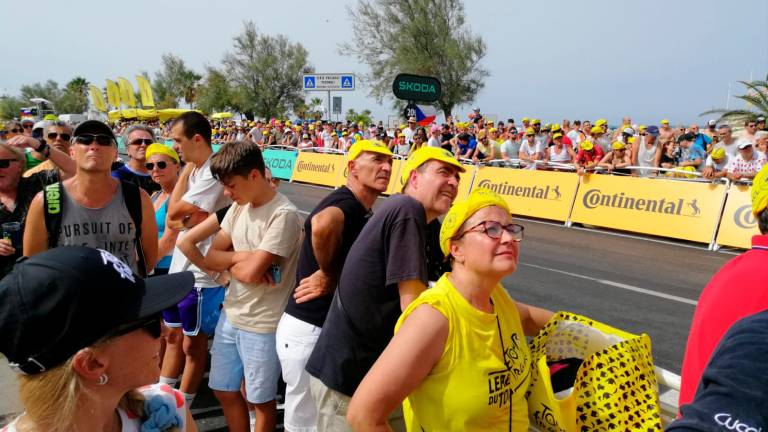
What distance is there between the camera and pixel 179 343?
13.2ft

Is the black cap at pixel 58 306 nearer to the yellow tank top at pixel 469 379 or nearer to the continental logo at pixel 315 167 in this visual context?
the yellow tank top at pixel 469 379

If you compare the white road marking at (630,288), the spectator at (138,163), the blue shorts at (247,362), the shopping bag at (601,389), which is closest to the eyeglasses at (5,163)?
the spectator at (138,163)

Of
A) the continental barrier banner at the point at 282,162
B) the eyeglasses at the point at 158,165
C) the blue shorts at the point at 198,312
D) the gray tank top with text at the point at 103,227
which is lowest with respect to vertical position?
the continental barrier banner at the point at 282,162

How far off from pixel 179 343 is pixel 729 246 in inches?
382

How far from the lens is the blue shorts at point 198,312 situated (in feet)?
12.2

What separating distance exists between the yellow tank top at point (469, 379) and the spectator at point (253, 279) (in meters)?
1.32

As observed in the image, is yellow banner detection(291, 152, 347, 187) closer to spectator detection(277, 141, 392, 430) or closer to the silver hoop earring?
spectator detection(277, 141, 392, 430)

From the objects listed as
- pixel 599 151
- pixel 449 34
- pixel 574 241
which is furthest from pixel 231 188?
pixel 449 34

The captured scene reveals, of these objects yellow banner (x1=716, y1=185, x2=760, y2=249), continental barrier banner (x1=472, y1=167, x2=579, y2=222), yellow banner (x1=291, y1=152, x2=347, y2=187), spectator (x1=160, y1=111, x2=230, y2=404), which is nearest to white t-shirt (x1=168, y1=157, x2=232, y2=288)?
spectator (x1=160, y1=111, x2=230, y2=404)

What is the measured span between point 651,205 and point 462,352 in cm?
1043

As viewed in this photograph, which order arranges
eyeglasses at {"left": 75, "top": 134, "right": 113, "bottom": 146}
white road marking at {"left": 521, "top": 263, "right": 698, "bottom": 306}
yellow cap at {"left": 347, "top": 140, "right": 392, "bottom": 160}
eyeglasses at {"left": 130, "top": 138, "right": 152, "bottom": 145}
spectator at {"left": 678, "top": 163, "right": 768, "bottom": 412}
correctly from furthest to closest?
white road marking at {"left": 521, "top": 263, "right": 698, "bottom": 306}, eyeglasses at {"left": 130, "top": 138, "right": 152, "bottom": 145}, eyeglasses at {"left": 75, "top": 134, "right": 113, "bottom": 146}, yellow cap at {"left": 347, "top": 140, "right": 392, "bottom": 160}, spectator at {"left": 678, "top": 163, "right": 768, "bottom": 412}

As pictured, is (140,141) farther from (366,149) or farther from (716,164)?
(716,164)

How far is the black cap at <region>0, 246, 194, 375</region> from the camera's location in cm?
115

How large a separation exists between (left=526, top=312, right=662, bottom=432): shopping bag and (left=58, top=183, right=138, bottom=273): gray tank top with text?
8.06 ft
